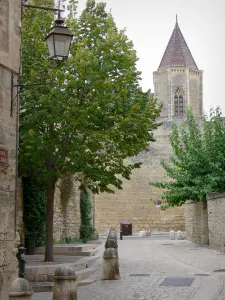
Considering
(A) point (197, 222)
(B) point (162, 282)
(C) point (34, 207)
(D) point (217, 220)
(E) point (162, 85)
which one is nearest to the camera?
(B) point (162, 282)

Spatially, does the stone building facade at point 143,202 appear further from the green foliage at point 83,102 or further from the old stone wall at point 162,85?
the old stone wall at point 162,85

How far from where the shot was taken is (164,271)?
13078 millimetres

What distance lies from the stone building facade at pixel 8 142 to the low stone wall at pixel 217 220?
36.4 ft

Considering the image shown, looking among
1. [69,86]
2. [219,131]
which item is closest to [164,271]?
[69,86]

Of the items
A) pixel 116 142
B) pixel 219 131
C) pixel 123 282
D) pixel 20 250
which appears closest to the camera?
pixel 20 250

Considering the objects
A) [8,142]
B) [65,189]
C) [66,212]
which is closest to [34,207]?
[65,189]

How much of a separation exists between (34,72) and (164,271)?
19.5 ft

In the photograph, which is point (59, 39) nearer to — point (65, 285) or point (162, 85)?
point (65, 285)

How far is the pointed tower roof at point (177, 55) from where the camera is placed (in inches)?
2822

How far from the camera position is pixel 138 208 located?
40.6 metres

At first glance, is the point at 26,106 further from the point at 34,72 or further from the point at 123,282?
the point at 123,282

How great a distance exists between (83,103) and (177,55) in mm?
61810

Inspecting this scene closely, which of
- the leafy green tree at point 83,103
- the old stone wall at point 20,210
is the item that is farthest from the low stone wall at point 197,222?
the leafy green tree at point 83,103

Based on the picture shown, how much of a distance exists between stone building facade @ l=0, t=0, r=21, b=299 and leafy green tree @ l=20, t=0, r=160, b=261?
2.49 m
